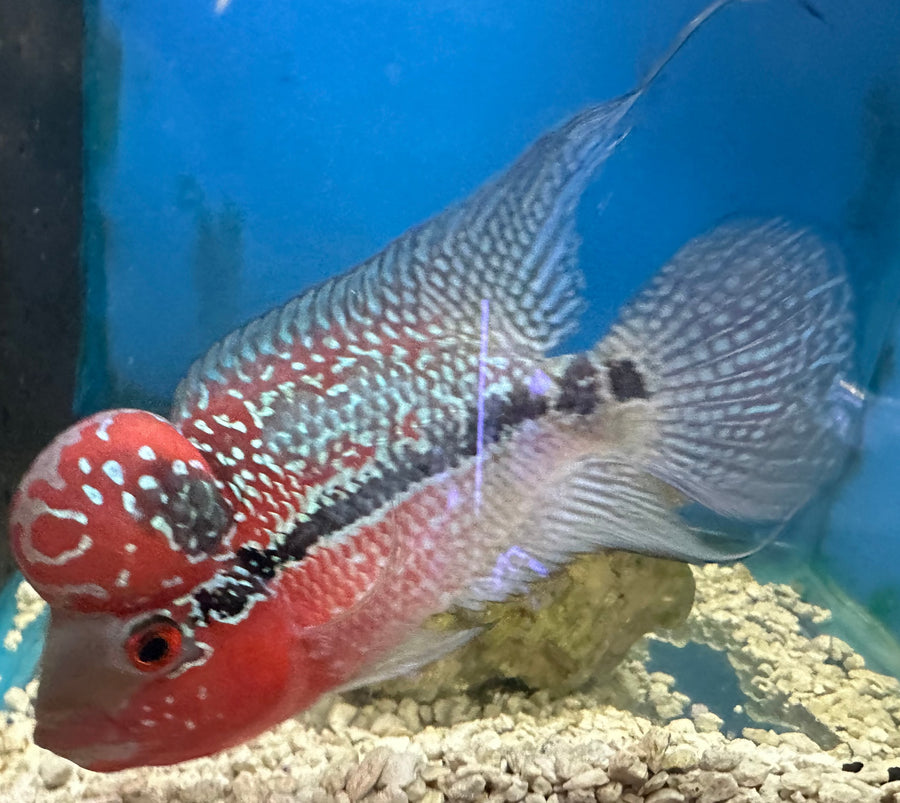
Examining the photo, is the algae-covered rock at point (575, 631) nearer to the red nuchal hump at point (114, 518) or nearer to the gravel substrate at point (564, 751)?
the gravel substrate at point (564, 751)

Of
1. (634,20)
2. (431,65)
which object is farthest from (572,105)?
(431,65)

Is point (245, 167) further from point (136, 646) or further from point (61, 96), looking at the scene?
point (136, 646)

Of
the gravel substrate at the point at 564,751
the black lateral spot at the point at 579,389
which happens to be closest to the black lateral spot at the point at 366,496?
the black lateral spot at the point at 579,389

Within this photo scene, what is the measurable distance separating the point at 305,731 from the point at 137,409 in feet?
2.18

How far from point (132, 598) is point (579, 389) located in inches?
25.9

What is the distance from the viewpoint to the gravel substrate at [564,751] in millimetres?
1140

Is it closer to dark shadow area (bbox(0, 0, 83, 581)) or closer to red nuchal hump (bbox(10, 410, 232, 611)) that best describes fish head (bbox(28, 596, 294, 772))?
red nuchal hump (bbox(10, 410, 232, 611))

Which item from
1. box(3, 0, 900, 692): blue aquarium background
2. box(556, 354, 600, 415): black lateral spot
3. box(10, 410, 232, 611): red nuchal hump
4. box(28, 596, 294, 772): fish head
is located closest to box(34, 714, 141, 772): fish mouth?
box(28, 596, 294, 772): fish head

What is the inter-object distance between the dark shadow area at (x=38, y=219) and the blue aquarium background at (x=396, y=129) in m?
0.03

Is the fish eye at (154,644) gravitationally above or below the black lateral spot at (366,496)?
below

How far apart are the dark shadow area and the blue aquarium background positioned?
34 mm

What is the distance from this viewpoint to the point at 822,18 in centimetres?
125

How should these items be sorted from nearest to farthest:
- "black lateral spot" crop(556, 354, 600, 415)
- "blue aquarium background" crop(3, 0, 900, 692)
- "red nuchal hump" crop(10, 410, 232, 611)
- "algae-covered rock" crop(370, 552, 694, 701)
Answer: "red nuchal hump" crop(10, 410, 232, 611), "black lateral spot" crop(556, 354, 600, 415), "blue aquarium background" crop(3, 0, 900, 692), "algae-covered rock" crop(370, 552, 694, 701)

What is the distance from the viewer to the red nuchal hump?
0.82 metres
